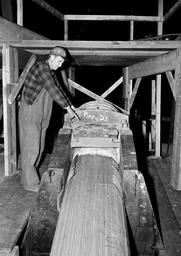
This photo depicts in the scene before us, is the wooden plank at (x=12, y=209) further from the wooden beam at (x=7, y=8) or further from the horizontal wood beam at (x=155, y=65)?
the wooden beam at (x=7, y=8)

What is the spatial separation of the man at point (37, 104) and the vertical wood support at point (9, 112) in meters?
0.62

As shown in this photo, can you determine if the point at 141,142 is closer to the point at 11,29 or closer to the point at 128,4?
the point at 11,29

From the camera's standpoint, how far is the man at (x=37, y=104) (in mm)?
3592

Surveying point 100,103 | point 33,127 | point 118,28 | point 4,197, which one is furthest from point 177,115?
point 118,28

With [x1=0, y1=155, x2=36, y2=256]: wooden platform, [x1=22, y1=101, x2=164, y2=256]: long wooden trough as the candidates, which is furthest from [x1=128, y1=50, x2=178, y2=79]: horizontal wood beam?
[x1=0, y1=155, x2=36, y2=256]: wooden platform

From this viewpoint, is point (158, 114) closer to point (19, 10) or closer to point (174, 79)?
point (174, 79)

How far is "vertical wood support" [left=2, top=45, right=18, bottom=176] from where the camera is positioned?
4.46 metres

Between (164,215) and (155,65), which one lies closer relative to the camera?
(164,215)

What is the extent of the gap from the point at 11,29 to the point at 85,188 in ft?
10.9

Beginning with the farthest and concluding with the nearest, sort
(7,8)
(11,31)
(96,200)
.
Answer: (7,8), (11,31), (96,200)

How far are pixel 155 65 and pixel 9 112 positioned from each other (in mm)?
2597

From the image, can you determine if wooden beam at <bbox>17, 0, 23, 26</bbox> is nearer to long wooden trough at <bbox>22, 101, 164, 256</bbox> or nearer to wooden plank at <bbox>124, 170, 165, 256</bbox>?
long wooden trough at <bbox>22, 101, 164, 256</bbox>

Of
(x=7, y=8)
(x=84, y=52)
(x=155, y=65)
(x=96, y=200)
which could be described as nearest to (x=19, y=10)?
(x=7, y=8)

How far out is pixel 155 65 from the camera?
4.91m
